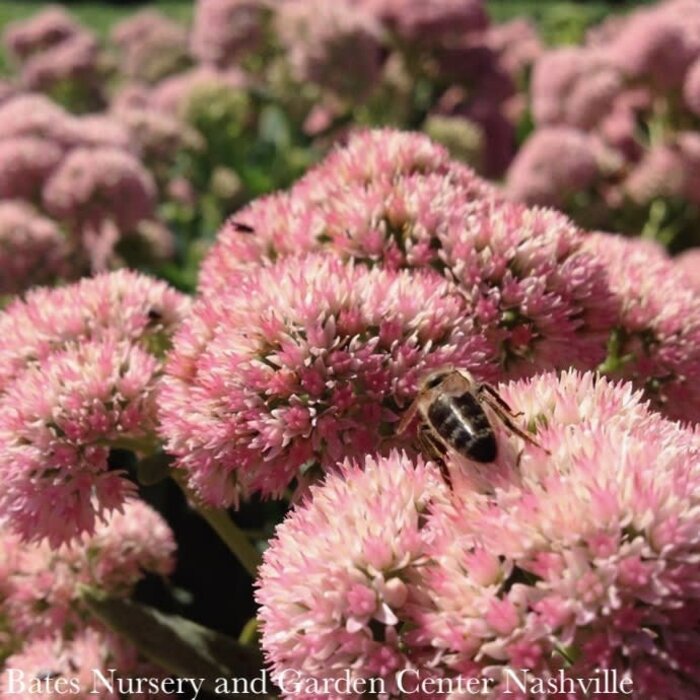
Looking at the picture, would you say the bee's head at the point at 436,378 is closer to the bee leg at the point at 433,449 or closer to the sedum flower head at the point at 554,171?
the bee leg at the point at 433,449

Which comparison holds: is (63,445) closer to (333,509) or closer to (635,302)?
(333,509)

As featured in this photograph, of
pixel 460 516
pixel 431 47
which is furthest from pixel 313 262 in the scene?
pixel 431 47

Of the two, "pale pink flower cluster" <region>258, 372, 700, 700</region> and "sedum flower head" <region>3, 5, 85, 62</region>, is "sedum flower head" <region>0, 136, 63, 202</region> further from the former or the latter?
"pale pink flower cluster" <region>258, 372, 700, 700</region>

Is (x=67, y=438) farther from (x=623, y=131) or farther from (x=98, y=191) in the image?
(x=623, y=131)

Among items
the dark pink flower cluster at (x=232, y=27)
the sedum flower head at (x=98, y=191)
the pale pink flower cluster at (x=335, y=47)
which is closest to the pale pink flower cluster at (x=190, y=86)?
the dark pink flower cluster at (x=232, y=27)

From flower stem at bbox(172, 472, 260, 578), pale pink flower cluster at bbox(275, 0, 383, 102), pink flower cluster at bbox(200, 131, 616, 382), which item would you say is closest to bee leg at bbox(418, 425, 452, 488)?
pink flower cluster at bbox(200, 131, 616, 382)

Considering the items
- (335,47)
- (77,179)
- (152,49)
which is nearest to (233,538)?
(77,179)
